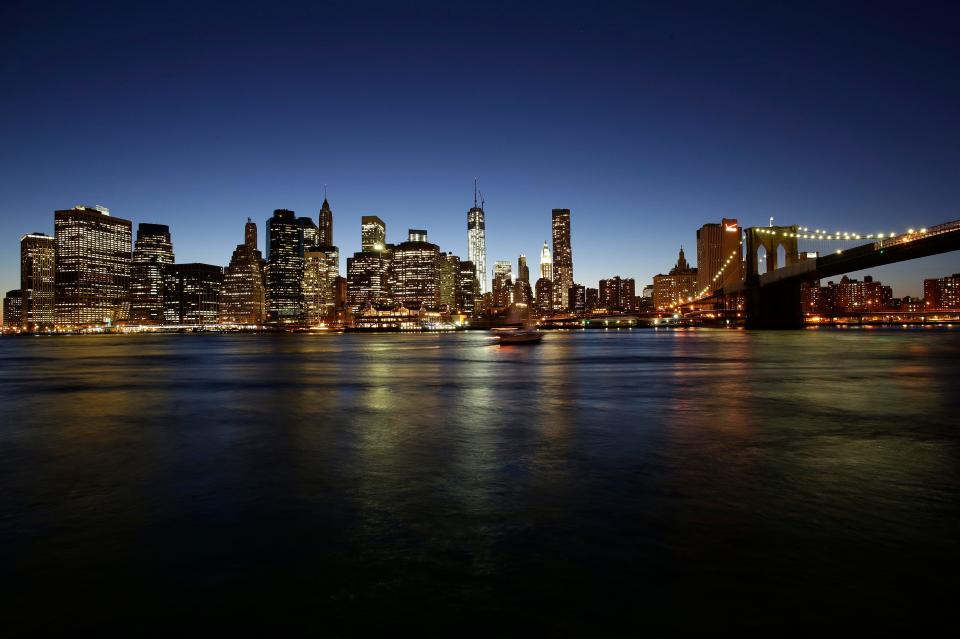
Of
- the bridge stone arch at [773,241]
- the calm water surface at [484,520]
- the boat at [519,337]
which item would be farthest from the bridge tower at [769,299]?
the calm water surface at [484,520]

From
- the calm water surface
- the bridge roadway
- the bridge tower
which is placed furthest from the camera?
the bridge tower

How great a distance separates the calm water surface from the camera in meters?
5.35

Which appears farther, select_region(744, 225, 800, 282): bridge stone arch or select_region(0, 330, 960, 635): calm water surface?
select_region(744, 225, 800, 282): bridge stone arch

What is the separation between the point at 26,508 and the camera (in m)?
8.66

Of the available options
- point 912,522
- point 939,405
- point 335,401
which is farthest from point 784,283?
point 912,522

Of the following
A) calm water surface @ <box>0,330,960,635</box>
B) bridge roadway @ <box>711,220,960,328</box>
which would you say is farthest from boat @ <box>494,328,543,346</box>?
calm water surface @ <box>0,330,960,635</box>

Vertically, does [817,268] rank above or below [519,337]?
above

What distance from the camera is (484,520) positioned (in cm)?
787

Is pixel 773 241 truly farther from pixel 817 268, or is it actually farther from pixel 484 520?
pixel 484 520

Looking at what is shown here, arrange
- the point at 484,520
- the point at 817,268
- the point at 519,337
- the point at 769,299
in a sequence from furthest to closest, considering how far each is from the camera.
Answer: the point at 769,299, the point at 817,268, the point at 519,337, the point at 484,520

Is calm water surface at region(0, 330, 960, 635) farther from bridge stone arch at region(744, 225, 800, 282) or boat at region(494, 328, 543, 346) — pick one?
bridge stone arch at region(744, 225, 800, 282)

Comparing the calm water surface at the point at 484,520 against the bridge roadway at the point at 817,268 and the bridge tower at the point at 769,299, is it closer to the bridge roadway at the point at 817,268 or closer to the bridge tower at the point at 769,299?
the bridge roadway at the point at 817,268

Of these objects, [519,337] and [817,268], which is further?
[817,268]

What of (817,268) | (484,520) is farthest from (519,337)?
(484,520)
